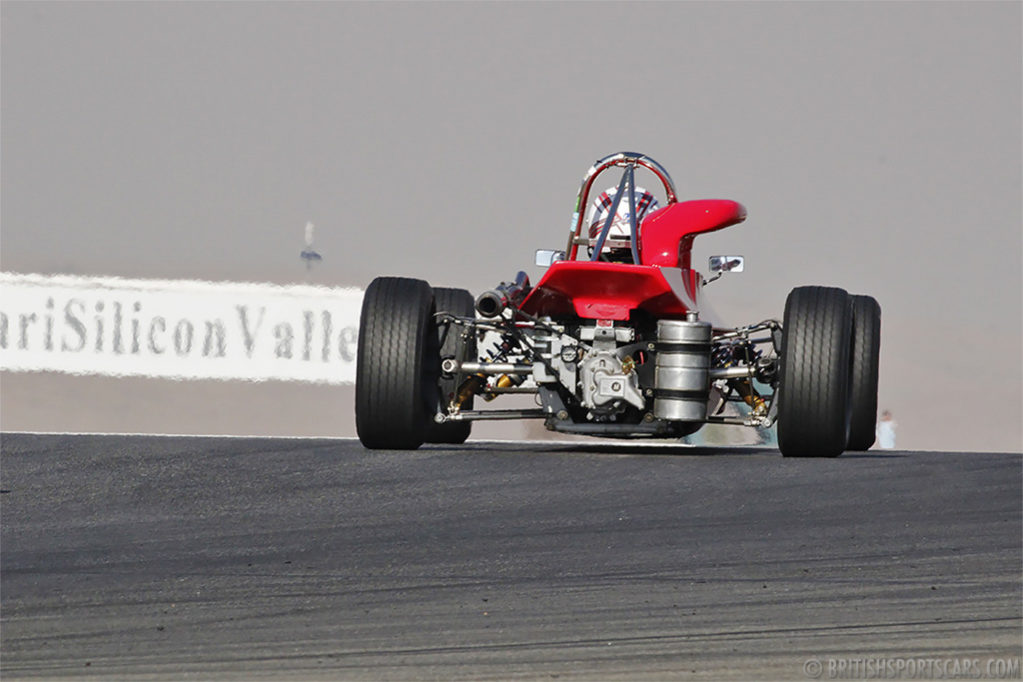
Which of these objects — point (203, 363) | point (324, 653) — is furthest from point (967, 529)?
point (203, 363)

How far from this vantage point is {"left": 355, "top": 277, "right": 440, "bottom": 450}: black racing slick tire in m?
8.98

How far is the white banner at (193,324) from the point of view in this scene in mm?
17328

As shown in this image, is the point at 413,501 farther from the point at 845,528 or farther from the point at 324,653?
the point at 324,653

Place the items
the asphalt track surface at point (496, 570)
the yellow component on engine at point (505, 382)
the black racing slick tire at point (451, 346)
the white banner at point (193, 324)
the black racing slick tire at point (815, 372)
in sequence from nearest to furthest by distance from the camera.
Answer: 1. the asphalt track surface at point (496, 570)
2. the black racing slick tire at point (815, 372)
3. the black racing slick tire at point (451, 346)
4. the yellow component on engine at point (505, 382)
5. the white banner at point (193, 324)

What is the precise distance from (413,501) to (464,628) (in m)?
2.60

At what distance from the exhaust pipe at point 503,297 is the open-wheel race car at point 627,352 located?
0.01 m

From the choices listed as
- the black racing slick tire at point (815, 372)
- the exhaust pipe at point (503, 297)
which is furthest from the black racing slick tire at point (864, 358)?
the exhaust pipe at point (503, 297)

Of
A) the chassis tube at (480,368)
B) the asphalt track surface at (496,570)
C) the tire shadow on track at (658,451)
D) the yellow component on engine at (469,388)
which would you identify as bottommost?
the tire shadow on track at (658,451)

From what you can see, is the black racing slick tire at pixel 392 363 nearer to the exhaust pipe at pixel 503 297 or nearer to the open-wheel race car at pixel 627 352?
the open-wheel race car at pixel 627 352

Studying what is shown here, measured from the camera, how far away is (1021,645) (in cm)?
420

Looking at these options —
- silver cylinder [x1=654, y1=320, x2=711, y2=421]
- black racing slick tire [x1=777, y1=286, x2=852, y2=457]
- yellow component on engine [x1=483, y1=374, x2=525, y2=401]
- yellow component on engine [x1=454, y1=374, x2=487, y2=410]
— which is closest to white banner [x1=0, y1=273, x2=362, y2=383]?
A: yellow component on engine [x1=483, y1=374, x2=525, y2=401]

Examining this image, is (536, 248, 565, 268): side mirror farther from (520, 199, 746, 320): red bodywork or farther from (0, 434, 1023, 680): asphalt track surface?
(0, 434, 1023, 680): asphalt track surface

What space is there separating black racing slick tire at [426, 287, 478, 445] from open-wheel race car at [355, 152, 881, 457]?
0.02 m

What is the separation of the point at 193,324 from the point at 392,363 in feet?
33.1
